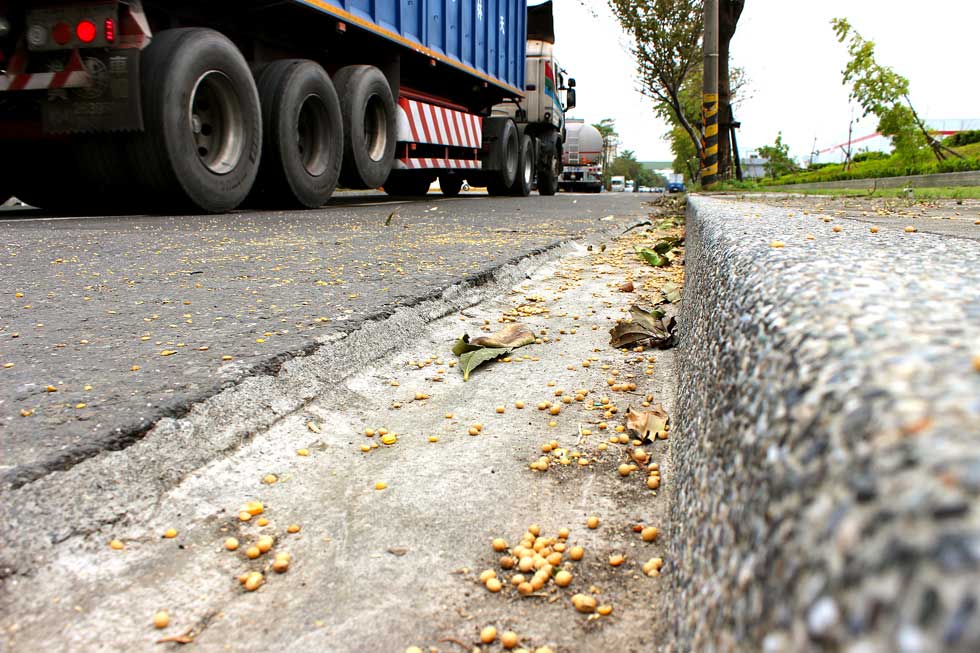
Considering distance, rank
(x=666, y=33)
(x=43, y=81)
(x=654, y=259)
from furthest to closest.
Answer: (x=666, y=33) → (x=43, y=81) → (x=654, y=259)

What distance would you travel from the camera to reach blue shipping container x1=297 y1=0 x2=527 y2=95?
769 cm

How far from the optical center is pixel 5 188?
7.14 metres

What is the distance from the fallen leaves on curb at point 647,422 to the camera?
156cm

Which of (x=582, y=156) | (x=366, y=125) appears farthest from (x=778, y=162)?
(x=366, y=125)

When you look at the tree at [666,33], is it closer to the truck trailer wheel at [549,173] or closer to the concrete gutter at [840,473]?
the truck trailer wheel at [549,173]

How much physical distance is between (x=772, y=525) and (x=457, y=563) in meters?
0.70

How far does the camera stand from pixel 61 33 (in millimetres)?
5016

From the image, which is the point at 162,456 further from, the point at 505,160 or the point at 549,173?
the point at 549,173

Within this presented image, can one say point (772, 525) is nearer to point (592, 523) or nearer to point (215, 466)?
point (592, 523)

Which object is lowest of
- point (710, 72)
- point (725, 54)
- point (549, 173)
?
point (549, 173)

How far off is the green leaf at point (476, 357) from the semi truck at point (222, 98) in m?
4.24

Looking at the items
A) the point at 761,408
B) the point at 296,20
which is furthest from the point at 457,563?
the point at 296,20

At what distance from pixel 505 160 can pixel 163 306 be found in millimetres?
11245

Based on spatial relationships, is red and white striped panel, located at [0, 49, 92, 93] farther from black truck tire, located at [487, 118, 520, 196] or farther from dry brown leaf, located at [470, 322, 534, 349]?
black truck tire, located at [487, 118, 520, 196]
